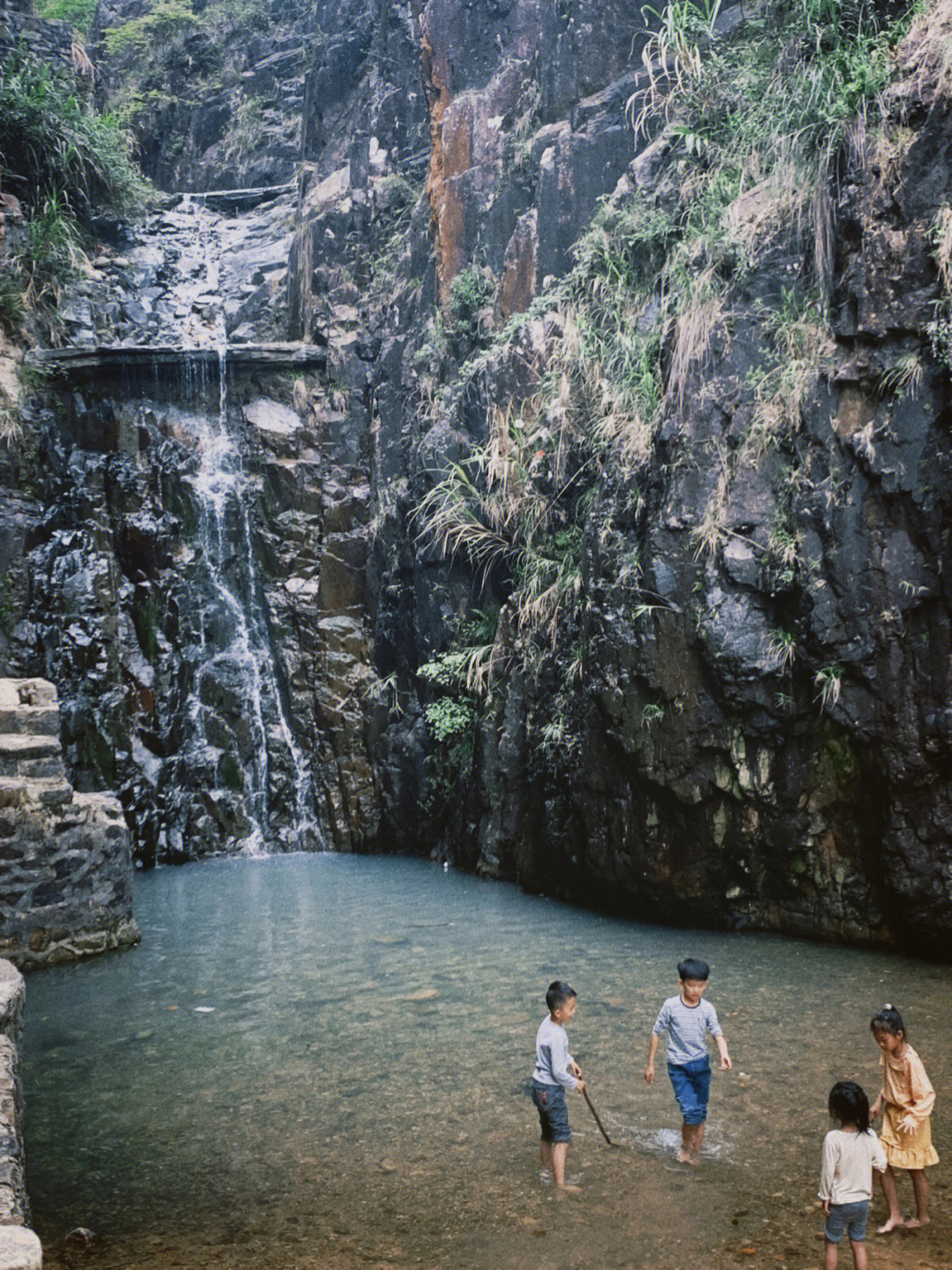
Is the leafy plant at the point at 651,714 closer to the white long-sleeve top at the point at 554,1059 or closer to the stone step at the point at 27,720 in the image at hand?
the white long-sleeve top at the point at 554,1059

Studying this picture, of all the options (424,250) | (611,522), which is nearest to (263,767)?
(611,522)

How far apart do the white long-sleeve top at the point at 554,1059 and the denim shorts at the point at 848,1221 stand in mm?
1090

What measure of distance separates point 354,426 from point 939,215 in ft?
29.7

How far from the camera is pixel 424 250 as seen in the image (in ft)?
45.0

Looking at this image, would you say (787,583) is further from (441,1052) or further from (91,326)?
(91,326)

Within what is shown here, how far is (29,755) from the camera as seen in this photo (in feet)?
25.8

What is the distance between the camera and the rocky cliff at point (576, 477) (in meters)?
7.00

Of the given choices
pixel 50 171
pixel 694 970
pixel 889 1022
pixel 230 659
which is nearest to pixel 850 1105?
pixel 889 1022

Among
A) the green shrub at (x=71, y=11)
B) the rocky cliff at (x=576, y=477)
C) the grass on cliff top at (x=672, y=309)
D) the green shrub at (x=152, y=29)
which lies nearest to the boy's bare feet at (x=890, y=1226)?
the rocky cliff at (x=576, y=477)

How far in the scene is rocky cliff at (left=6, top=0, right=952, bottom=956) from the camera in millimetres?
7000

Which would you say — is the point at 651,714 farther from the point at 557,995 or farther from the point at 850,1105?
the point at 850,1105

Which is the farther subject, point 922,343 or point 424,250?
point 424,250

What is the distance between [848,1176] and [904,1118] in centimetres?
64

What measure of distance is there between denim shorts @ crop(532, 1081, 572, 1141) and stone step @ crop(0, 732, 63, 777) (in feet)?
18.0
